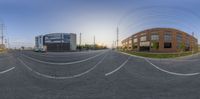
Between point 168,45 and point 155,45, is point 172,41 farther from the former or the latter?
point 155,45

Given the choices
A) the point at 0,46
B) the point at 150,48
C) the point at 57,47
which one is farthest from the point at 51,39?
the point at 150,48

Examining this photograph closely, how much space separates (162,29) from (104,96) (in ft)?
33.1

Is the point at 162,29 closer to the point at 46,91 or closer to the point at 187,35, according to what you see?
the point at 187,35

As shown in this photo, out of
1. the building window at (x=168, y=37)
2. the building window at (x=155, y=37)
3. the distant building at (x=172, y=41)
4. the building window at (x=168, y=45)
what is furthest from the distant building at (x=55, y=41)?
the building window at (x=168, y=45)

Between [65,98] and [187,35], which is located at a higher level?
[187,35]

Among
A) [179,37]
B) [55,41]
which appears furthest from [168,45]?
[55,41]

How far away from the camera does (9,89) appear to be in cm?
666

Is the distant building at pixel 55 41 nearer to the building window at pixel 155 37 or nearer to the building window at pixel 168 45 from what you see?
A: the building window at pixel 155 37

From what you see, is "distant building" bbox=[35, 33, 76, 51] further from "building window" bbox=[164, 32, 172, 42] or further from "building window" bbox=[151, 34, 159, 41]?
"building window" bbox=[164, 32, 172, 42]

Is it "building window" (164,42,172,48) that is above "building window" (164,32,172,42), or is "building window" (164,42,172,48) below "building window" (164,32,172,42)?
below

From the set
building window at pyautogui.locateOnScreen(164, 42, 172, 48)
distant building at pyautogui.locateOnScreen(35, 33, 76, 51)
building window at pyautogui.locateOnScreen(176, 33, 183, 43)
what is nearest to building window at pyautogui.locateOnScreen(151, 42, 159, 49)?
building window at pyautogui.locateOnScreen(164, 42, 172, 48)

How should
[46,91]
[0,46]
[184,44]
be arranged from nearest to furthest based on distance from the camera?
[46,91], [184,44], [0,46]

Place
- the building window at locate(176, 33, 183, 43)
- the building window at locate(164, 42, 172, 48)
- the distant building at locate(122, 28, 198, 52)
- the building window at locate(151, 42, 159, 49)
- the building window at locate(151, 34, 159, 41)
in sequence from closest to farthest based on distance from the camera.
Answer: the building window at locate(164, 42, 172, 48) < the distant building at locate(122, 28, 198, 52) < the building window at locate(176, 33, 183, 43) < the building window at locate(151, 42, 159, 49) < the building window at locate(151, 34, 159, 41)

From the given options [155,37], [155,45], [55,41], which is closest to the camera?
[155,45]
